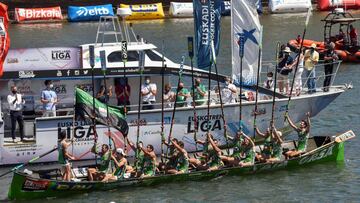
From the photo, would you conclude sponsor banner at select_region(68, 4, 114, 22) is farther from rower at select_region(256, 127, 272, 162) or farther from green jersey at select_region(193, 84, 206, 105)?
rower at select_region(256, 127, 272, 162)

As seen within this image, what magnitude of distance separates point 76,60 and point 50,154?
3.64 m

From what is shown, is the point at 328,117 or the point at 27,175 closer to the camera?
the point at 27,175

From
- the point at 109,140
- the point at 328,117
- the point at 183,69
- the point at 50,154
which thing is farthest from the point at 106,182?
the point at 328,117

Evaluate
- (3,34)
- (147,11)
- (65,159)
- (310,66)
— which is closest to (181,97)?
(65,159)

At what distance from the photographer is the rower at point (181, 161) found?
30495 millimetres

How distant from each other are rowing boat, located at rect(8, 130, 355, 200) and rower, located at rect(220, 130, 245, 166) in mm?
269

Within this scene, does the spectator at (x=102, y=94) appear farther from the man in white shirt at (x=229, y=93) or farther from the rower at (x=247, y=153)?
the rower at (x=247, y=153)

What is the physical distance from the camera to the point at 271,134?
31.7 metres

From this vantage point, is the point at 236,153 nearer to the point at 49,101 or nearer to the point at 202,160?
the point at 202,160

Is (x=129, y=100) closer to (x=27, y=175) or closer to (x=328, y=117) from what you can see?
(x=27, y=175)

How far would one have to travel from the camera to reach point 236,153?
3155 centimetres

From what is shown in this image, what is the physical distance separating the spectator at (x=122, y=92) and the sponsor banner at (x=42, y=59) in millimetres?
1662

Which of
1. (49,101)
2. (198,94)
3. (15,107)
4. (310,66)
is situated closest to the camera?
(15,107)

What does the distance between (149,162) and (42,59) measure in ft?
20.3
